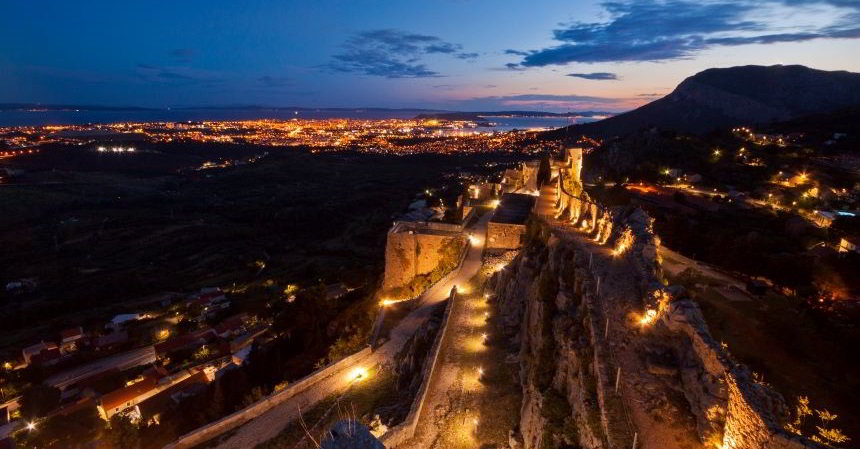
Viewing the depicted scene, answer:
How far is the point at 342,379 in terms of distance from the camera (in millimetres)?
14797

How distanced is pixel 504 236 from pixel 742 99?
112 m

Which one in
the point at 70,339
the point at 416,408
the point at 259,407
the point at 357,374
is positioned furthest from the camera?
the point at 70,339

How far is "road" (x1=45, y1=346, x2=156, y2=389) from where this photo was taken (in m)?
26.5

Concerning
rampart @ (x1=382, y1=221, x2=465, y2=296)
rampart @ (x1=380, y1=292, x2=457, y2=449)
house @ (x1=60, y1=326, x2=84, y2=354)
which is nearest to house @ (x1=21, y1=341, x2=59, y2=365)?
house @ (x1=60, y1=326, x2=84, y2=354)

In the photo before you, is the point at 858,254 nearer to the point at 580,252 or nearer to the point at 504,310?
the point at 580,252

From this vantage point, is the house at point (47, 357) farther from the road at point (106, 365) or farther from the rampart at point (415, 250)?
the rampart at point (415, 250)

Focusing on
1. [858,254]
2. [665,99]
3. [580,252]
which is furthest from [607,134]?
[580,252]

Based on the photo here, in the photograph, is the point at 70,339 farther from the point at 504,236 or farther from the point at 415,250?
the point at 504,236

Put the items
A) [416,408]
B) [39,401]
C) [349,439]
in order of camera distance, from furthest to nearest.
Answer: [39,401] < [416,408] < [349,439]

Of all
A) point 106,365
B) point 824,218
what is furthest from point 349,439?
point 106,365

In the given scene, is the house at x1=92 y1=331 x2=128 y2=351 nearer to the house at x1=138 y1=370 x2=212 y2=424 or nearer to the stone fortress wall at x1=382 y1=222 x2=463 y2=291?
the house at x1=138 y1=370 x2=212 y2=424

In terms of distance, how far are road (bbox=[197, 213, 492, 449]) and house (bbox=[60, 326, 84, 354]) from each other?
86.7ft

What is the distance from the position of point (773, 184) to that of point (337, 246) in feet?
150

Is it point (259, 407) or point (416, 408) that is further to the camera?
point (259, 407)
